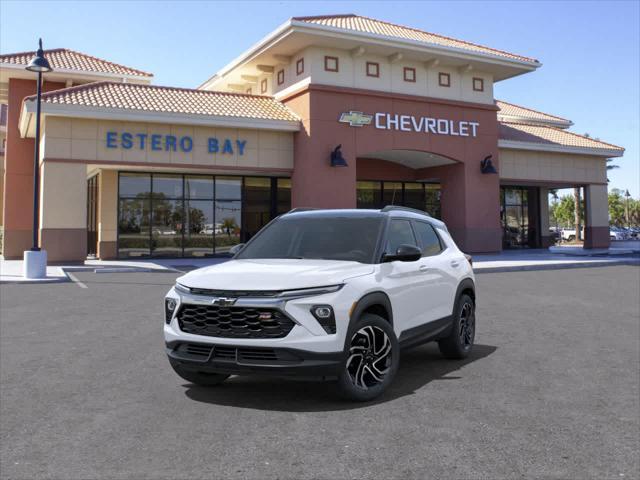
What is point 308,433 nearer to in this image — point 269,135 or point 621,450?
point 621,450

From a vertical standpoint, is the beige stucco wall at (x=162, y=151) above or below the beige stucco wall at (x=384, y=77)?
below

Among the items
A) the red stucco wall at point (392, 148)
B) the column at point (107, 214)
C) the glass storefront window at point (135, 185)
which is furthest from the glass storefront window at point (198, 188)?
the red stucco wall at point (392, 148)

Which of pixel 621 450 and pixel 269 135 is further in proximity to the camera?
pixel 269 135

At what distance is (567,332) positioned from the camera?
879 centimetres

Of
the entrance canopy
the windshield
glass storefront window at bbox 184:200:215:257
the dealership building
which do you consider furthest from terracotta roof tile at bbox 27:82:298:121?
the windshield

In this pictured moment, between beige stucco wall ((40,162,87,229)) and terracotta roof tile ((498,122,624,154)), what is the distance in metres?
21.4

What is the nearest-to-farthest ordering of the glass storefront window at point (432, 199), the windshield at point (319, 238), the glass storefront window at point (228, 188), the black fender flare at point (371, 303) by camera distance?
the black fender flare at point (371, 303) → the windshield at point (319, 238) → the glass storefront window at point (228, 188) → the glass storefront window at point (432, 199)

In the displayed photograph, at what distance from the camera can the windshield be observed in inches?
230

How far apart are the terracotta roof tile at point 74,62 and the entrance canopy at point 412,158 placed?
12.7 metres

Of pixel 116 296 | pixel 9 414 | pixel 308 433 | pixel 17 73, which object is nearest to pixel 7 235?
pixel 17 73

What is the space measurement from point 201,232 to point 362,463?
24.9m

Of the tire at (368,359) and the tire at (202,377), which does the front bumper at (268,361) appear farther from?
the tire at (202,377)

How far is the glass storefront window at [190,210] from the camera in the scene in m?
26.7

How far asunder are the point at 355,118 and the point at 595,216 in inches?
701
